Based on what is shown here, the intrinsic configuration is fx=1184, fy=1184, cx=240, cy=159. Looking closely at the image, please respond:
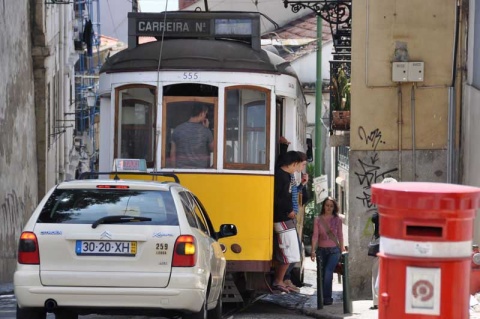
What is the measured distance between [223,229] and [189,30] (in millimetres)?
4150

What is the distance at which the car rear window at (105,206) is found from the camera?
10398mm

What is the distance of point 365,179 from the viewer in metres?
16.9

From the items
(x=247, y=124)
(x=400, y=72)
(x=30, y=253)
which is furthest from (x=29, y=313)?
(x=400, y=72)

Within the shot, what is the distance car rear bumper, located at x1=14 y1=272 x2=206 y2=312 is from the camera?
1012 centimetres

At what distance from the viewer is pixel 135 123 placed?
15.4 m

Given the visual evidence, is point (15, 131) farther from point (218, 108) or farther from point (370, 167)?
point (218, 108)

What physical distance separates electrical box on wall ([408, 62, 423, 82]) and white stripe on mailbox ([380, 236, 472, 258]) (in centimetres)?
957

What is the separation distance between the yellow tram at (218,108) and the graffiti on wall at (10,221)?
7.32 meters

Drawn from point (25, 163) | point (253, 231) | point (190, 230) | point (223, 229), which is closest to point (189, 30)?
point (253, 231)

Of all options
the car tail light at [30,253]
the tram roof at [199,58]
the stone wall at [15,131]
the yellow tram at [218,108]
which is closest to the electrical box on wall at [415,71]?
the yellow tram at [218,108]

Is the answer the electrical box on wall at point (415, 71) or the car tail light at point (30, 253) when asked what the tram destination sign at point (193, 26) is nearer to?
the electrical box on wall at point (415, 71)

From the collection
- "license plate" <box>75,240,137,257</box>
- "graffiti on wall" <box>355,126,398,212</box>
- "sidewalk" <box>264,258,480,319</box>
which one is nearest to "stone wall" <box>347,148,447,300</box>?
"graffiti on wall" <box>355,126,398,212</box>

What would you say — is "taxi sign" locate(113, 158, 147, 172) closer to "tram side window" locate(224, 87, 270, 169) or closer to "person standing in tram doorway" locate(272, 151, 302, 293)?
"tram side window" locate(224, 87, 270, 169)

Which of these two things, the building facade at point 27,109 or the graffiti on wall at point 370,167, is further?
the building facade at point 27,109
